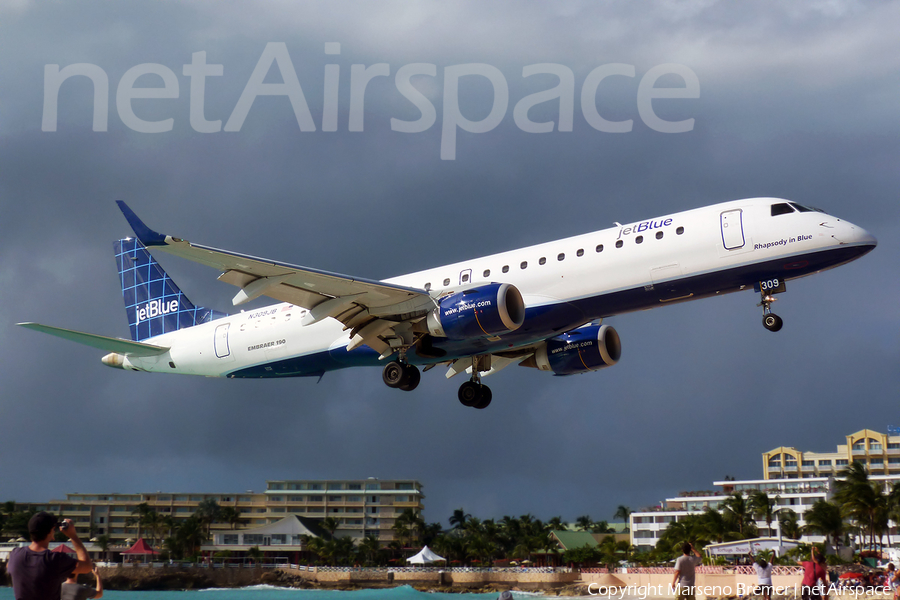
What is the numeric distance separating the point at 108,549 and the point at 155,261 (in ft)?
320

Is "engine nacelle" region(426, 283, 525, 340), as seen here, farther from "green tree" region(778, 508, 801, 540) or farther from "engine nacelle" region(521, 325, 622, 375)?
"green tree" region(778, 508, 801, 540)

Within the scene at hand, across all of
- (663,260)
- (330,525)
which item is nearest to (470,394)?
(663,260)

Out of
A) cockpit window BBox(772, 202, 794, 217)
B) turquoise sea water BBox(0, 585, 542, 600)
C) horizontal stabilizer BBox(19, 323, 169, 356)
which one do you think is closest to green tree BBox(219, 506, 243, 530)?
turquoise sea water BBox(0, 585, 542, 600)

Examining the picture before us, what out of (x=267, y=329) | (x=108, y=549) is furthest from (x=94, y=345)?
(x=108, y=549)

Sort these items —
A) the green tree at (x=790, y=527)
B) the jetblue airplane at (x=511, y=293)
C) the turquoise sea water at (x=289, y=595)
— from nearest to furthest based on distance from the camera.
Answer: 1. the jetblue airplane at (x=511, y=293)
2. the green tree at (x=790, y=527)
3. the turquoise sea water at (x=289, y=595)

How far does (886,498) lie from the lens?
83.2 m

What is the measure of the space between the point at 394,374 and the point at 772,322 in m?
12.0

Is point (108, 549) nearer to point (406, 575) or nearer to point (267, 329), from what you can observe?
point (406, 575)

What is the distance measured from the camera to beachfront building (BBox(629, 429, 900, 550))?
112562 millimetres

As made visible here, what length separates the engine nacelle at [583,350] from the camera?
30.3 m

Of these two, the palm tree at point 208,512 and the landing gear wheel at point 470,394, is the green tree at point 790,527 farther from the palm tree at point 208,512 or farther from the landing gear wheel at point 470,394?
the landing gear wheel at point 470,394

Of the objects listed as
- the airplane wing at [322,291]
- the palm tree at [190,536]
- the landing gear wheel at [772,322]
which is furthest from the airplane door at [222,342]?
the palm tree at [190,536]

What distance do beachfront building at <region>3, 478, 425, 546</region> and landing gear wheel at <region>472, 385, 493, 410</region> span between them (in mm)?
102241

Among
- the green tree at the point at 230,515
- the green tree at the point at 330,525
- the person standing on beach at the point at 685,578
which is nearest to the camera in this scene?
the person standing on beach at the point at 685,578
